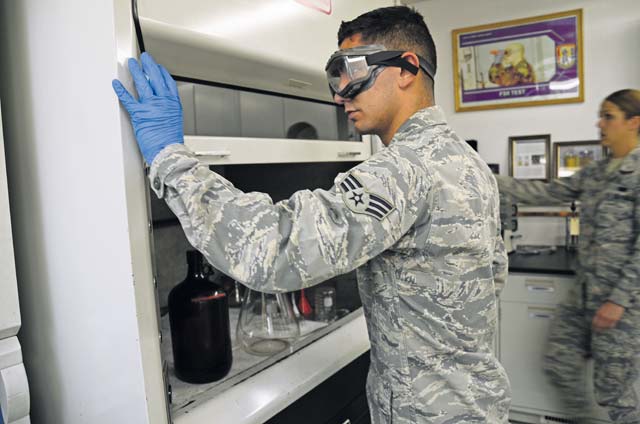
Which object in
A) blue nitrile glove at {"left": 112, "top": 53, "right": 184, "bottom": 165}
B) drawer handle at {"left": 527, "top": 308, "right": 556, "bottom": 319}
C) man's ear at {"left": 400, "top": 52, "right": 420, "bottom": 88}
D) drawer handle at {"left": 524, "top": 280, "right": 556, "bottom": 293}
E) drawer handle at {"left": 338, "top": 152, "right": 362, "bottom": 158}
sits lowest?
drawer handle at {"left": 527, "top": 308, "right": 556, "bottom": 319}

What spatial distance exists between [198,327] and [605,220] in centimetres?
161

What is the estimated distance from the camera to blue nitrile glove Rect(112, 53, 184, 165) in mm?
758

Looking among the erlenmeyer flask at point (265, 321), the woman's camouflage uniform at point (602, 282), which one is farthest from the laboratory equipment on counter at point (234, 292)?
the woman's camouflage uniform at point (602, 282)

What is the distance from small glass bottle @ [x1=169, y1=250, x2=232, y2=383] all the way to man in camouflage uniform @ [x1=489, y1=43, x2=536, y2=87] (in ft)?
8.17

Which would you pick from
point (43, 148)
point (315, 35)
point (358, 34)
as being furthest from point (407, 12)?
point (43, 148)

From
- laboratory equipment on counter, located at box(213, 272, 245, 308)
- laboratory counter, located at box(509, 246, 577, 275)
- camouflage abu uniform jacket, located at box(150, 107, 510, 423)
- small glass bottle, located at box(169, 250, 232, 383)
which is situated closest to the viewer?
camouflage abu uniform jacket, located at box(150, 107, 510, 423)

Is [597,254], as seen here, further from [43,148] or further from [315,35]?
[43,148]

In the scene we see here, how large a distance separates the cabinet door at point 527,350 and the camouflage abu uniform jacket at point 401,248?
1.59 metres

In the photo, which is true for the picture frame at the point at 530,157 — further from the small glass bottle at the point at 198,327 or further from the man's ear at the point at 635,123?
the small glass bottle at the point at 198,327

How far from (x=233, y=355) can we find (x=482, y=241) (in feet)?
Answer: 2.26

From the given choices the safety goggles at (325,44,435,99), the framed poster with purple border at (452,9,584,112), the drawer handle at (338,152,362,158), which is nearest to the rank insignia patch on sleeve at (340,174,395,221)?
the safety goggles at (325,44,435,99)

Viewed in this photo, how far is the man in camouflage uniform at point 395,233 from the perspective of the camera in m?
0.74

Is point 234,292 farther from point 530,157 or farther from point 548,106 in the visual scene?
point 548,106

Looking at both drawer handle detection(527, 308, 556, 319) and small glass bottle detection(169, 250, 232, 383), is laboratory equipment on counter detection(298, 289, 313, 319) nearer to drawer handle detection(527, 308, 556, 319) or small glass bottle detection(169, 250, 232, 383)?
small glass bottle detection(169, 250, 232, 383)
